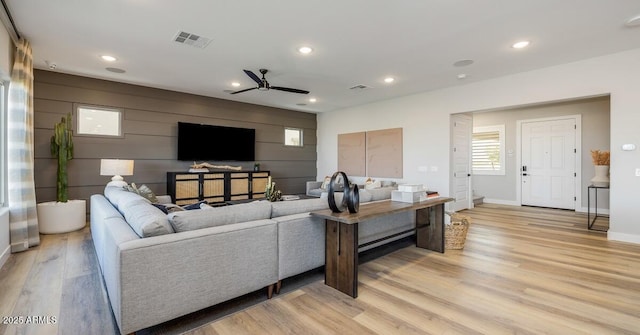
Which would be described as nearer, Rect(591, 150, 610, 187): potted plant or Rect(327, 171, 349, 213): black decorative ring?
Rect(327, 171, 349, 213): black decorative ring

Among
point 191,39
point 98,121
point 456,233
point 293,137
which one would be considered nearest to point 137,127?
point 98,121

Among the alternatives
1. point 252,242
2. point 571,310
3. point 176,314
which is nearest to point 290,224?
point 252,242

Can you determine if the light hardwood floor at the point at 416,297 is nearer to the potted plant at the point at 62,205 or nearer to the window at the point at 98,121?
the potted plant at the point at 62,205

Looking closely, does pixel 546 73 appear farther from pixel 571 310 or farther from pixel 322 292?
pixel 322 292

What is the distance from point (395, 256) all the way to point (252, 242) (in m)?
1.97

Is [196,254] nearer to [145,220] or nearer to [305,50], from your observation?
[145,220]

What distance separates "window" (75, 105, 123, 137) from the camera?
537cm

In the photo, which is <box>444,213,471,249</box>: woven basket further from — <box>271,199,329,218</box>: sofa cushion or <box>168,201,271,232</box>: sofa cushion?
<box>168,201,271,232</box>: sofa cushion

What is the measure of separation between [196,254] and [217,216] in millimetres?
355

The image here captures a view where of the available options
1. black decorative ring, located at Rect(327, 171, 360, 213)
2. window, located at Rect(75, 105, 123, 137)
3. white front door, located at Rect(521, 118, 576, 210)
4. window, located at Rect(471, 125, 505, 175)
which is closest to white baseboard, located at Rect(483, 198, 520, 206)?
white front door, located at Rect(521, 118, 576, 210)

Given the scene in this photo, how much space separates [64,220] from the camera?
15.1 ft

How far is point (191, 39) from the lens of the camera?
3.70 m

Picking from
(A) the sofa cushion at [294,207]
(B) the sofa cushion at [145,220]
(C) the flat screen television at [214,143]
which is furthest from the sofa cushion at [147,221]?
(C) the flat screen television at [214,143]

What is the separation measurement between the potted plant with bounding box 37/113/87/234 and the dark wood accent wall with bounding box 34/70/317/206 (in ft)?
1.14
